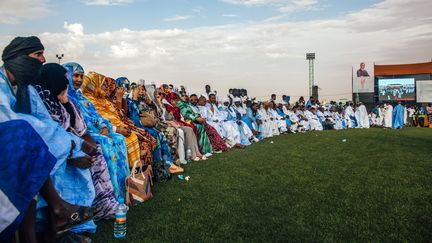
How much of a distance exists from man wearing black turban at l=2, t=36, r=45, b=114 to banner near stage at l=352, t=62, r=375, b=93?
29987 mm

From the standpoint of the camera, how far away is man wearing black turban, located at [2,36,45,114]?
2.96 meters

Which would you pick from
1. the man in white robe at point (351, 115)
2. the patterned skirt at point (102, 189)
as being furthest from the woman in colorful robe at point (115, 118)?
the man in white robe at point (351, 115)

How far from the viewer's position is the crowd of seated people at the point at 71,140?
2.50 metres

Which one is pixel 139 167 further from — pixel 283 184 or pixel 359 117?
pixel 359 117

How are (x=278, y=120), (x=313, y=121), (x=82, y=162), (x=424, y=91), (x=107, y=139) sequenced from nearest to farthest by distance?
(x=82, y=162) < (x=107, y=139) < (x=278, y=120) < (x=313, y=121) < (x=424, y=91)

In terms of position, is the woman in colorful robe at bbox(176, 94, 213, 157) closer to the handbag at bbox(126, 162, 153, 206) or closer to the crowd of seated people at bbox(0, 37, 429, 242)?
the crowd of seated people at bbox(0, 37, 429, 242)

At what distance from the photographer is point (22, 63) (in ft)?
10.0

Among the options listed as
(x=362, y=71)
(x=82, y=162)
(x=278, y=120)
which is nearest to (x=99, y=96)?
(x=82, y=162)

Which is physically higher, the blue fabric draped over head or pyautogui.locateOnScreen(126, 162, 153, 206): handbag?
the blue fabric draped over head

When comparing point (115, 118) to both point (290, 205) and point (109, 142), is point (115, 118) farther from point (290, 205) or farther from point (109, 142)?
point (290, 205)

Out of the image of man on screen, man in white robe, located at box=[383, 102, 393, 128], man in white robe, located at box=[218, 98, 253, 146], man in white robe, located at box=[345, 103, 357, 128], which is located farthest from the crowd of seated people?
the image of man on screen

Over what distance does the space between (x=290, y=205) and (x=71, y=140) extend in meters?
2.43

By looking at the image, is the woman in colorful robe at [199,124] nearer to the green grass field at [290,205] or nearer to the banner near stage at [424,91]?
the green grass field at [290,205]

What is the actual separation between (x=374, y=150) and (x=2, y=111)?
8740 millimetres
